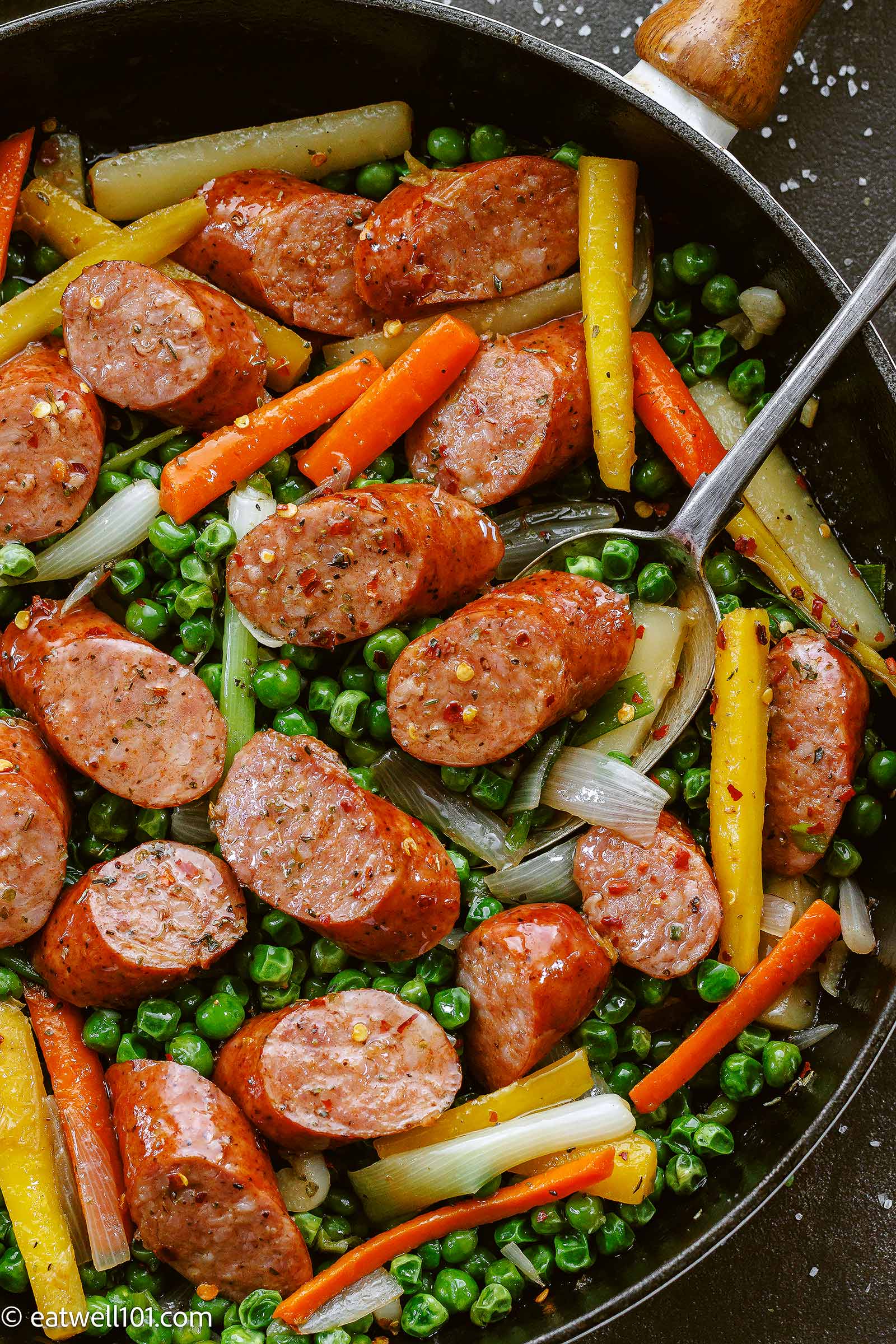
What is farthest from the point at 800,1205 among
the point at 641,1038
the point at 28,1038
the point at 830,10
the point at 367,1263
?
the point at 830,10

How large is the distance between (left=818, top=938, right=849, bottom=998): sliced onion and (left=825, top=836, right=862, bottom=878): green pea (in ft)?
0.85

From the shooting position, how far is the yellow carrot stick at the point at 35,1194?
3.80 metres

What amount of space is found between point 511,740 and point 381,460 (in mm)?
1317

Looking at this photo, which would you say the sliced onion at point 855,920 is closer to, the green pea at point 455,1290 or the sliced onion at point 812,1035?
the sliced onion at point 812,1035

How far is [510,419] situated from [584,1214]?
9.65ft

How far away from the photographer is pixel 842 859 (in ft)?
14.2

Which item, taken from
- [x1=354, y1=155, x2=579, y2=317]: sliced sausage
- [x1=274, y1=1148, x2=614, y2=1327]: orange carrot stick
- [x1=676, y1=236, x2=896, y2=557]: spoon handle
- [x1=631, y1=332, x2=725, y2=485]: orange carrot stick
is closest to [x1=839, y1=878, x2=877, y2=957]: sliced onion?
[x1=274, y1=1148, x2=614, y2=1327]: orange carrot stick

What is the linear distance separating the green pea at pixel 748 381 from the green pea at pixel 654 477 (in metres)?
0.39

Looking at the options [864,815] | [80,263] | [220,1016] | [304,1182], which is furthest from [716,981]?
[80,263]

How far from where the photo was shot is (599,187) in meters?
4.32

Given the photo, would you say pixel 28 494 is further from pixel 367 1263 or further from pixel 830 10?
pixel 830 10

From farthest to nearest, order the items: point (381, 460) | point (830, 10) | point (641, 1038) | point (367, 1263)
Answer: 1. point (830, 10)
2. point (381, 460)
3. point (641, 1038)
4. point (367, 1263)

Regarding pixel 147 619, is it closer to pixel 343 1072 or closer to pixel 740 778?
pixel 343 1072

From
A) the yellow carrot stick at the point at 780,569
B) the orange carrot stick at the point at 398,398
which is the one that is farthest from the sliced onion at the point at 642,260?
the yellow carrot stick at the point at 780,569
